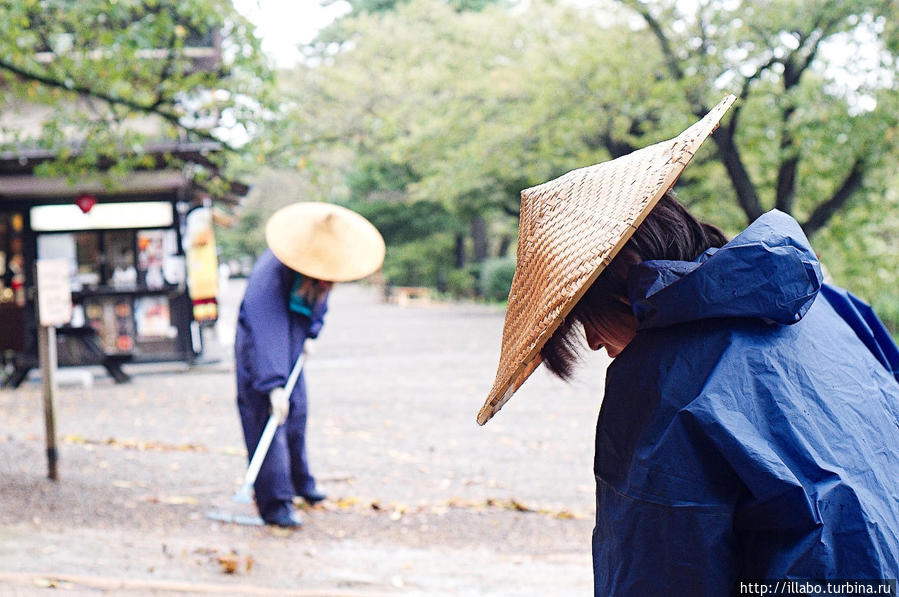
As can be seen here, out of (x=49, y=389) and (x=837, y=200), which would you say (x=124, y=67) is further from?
(x=837, y=200)

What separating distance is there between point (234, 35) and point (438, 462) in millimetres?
3816

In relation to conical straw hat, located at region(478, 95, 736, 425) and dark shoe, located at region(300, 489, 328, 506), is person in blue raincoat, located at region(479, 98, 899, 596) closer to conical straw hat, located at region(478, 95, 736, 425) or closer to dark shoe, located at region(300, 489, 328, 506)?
conical straw hat, located at region(478, 95, 736, 425)

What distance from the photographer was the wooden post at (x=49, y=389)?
6180 millimetres

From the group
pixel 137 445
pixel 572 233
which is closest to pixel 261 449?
pixel 137 445

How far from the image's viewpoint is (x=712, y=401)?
4.09ft

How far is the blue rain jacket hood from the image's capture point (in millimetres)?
1218

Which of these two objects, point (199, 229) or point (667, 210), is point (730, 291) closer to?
point (667, 210)

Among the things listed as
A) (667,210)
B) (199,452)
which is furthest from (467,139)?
(667,210)

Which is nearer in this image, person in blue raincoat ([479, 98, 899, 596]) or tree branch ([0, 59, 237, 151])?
person in blue raincoat ([479, 98, 899, 596])

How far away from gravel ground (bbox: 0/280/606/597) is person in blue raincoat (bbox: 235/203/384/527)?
35cm

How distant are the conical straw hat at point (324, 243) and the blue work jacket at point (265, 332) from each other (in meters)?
0.21

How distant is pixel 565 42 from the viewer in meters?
18.2

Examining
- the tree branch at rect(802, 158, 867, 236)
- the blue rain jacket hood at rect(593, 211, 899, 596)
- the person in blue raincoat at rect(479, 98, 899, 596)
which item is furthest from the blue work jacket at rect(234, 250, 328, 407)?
the tree branch at rect(802, 158, 867, 236)

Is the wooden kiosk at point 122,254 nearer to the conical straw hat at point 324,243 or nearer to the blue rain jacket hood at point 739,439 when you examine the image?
the conical straw hat at point 324,243
